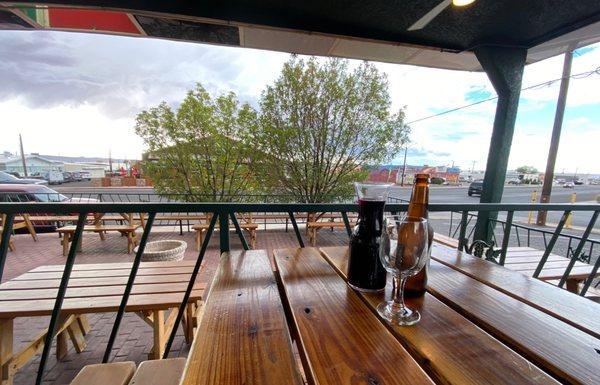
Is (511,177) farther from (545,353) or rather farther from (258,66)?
(545,353)

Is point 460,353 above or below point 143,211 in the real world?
below

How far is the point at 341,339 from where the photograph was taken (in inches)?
19.2

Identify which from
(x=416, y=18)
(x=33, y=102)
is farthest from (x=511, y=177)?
(x=33, y=102)

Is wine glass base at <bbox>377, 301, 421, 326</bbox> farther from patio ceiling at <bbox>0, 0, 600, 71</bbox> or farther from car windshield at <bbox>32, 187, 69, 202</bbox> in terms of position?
car windshield at <bbox>32, 187, 69, 202</bbox>

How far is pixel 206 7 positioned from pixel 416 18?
156cm

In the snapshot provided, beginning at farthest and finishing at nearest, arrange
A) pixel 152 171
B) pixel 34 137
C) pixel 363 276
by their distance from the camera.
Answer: pixel 34 137 < pixel 152 171 < pixel 363 276

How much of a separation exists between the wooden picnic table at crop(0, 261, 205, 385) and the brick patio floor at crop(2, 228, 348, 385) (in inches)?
5.0

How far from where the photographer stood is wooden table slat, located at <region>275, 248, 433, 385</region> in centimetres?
40

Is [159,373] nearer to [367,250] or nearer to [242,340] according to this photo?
[242,340]

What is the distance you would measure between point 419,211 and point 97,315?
3.47 metres

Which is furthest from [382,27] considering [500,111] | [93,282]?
[93,282]

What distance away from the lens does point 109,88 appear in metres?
13.4

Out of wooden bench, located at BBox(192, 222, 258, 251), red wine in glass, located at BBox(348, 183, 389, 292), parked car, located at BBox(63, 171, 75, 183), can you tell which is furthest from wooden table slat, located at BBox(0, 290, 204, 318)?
parked car, located at BBox(63, 171, 75, 183)

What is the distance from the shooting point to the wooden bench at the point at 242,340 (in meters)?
0.40
